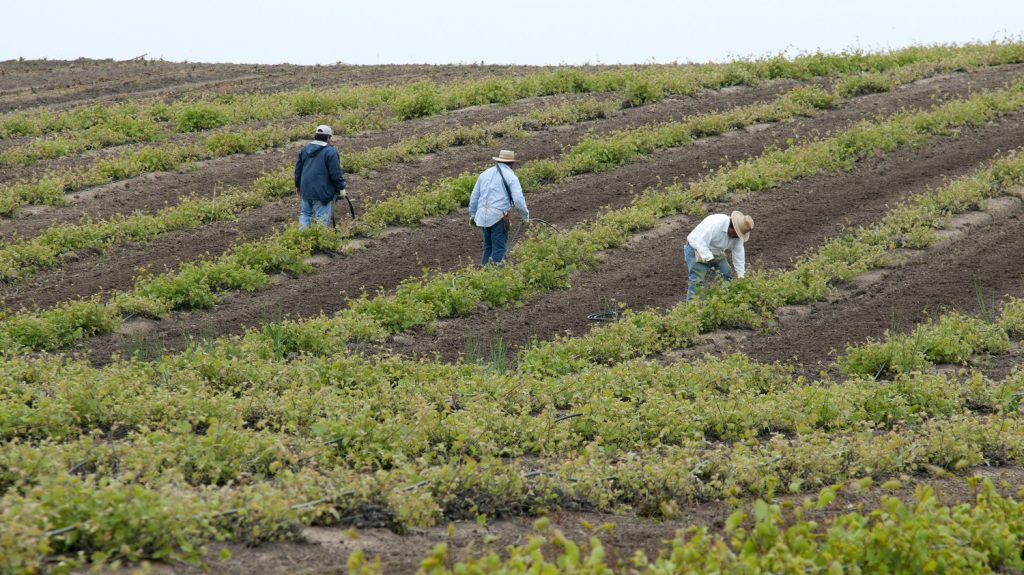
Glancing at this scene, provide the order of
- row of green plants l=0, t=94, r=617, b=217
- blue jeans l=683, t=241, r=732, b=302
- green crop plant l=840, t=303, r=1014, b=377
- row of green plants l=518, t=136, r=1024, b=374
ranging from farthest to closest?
row of green plants l=0, t=94, r=617, b=217 → blue jeans l=683, t=241, r=732, b=302 → row of green plants l=518, t=136, r=1024, b=374 → green crop plant l=840, t=303, r=1014, b=377

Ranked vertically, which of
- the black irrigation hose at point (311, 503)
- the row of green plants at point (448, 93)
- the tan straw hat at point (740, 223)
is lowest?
the black irrigation hose at point (311, 503)

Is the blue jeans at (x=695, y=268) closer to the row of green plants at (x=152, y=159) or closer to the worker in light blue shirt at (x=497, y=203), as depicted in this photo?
the worker in light blue shirt at (x=497, y=203)

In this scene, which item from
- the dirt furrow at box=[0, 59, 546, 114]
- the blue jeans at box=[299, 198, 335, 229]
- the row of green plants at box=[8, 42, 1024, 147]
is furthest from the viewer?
the dirt furrow at box=[0, 59, 546, 114]

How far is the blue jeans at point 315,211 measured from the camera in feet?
50.5

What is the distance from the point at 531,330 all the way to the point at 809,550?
7.46m

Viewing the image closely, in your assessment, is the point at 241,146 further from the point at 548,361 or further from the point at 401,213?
the point at 548,361

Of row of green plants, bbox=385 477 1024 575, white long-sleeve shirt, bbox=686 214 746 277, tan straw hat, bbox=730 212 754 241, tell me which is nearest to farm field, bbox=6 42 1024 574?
row of green plants, bbox=385 477 1024 575

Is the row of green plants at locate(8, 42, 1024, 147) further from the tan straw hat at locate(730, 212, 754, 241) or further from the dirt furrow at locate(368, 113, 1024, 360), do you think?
the tan straw hat at locate(730, 212, 754, 241)

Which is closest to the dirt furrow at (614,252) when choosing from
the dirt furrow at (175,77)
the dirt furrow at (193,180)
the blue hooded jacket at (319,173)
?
the blue hooded jacket at (319,173)

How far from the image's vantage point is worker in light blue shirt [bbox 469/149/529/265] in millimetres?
14203

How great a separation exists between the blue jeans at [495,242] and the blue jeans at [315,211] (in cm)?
233

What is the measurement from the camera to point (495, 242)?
1452 centimetres

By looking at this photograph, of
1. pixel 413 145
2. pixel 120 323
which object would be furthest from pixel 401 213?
pixel 120 323

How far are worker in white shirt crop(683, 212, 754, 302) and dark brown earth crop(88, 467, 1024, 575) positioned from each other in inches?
206
